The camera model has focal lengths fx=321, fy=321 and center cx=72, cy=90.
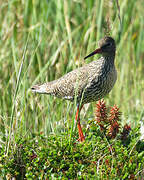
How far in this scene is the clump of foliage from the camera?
9.05 ft

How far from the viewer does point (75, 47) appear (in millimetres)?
5395

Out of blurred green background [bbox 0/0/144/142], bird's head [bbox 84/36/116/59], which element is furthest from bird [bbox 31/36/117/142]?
blurred green background [bbox 0/0/144/142]

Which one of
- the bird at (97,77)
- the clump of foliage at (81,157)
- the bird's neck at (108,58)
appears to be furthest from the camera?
the bird's neck at (108,58)

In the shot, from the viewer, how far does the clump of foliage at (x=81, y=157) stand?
2.76m

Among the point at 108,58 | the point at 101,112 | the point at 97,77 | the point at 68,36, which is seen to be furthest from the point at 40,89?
the point at 68,36

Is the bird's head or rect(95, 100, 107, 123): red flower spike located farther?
the bird's head

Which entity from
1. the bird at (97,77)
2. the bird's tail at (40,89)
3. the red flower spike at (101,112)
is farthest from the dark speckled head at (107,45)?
the bird's tail at (40,89)

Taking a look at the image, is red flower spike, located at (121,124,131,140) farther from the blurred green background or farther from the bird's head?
the blurred green background

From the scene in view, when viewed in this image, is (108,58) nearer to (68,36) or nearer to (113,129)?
(113,129)

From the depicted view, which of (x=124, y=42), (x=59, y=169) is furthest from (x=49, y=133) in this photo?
(x=124, y=42)

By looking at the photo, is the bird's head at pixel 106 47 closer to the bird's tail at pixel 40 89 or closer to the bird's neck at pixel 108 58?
the bird's neck at pixel 108 58

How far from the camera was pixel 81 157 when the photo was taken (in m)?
2.96

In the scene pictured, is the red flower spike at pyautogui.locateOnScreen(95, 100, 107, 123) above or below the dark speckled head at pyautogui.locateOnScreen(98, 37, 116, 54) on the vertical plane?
below

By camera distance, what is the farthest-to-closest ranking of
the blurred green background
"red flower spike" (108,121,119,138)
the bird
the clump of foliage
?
the blurred green background
the bird
"red flower spike" (108,121,119,138)
the clump of foliage
